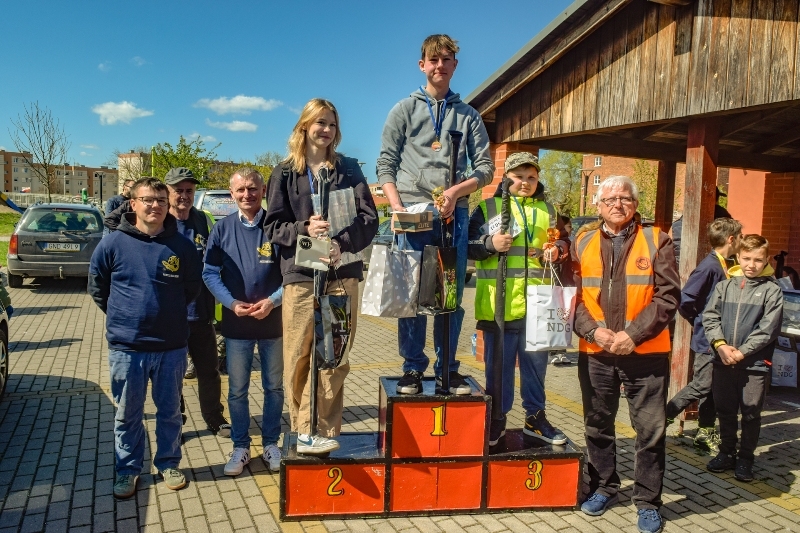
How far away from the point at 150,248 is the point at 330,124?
1400 millimetres

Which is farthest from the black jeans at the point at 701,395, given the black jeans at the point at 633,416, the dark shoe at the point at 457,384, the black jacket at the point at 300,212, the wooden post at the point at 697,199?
the black jacket at the point at 300,212

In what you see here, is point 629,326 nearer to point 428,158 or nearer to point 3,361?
point 428,158

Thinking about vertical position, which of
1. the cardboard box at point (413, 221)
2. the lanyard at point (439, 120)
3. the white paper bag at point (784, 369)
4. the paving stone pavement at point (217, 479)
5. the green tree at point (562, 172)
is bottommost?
the paving stone pavement at point (217, 479)

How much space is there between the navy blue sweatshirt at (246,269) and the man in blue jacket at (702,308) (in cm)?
328

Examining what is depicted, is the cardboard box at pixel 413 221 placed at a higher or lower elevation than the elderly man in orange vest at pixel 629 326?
higher

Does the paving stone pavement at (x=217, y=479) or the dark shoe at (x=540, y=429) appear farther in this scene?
the dark shoe at (x=540, y=429)

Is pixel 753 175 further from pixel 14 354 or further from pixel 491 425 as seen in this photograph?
pixel 14 354

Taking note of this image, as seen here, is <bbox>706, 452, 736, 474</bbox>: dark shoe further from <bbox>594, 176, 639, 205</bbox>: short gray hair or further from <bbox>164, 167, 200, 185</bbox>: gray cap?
<bbox>164, 167, 200, 185</bbox>: gray cap

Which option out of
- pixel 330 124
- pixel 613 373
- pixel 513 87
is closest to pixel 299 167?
pixel 330 124

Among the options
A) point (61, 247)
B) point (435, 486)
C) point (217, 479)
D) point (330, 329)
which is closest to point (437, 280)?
point (330, 329)

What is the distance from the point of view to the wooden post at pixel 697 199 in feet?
16.7

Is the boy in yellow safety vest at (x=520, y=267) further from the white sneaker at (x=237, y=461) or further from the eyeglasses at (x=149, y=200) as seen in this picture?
the eyeglasses at (x=149, y=200)

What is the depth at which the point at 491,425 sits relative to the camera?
3.80 metres

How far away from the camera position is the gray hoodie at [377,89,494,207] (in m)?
3.68
